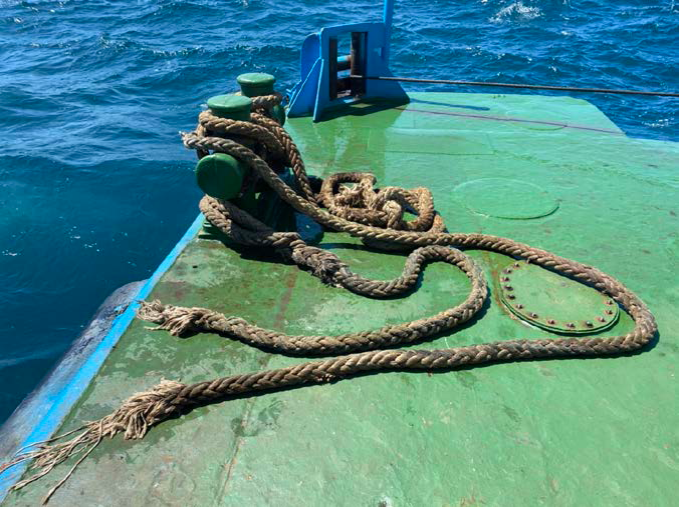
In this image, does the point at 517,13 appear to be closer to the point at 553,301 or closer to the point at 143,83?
the point at 143,83

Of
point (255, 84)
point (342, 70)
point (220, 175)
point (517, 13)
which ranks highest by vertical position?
point (255, 84)

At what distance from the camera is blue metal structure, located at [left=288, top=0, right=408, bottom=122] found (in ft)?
17.9

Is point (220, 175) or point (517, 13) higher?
point (220, 175)

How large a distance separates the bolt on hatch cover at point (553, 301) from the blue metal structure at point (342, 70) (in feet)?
11.2

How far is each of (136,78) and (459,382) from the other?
1184 cm

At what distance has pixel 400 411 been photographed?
2.16 metres

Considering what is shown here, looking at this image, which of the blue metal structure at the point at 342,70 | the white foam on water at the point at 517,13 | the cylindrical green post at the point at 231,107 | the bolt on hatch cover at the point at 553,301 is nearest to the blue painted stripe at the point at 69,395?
the cylindrical green post at the point at 231,107

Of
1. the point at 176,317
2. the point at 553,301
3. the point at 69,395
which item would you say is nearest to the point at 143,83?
the point at 176,317

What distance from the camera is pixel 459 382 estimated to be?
2.32m

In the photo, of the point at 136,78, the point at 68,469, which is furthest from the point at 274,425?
the point at 136,78

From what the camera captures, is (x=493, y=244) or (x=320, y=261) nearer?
(x=320, y=261)

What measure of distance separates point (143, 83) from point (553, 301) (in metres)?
11.3

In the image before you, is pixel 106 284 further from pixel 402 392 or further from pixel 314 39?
pixel 402 392

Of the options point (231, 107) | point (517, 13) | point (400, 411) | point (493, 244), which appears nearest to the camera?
point (400, 411)
